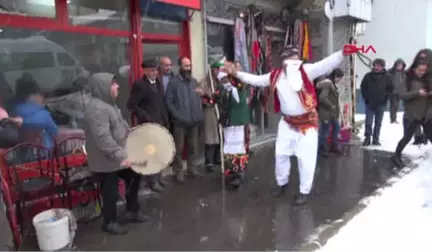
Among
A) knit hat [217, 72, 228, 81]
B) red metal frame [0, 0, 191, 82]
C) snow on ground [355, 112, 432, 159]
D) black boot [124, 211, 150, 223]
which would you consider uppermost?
red metal frame [0, 0, 191, 82]

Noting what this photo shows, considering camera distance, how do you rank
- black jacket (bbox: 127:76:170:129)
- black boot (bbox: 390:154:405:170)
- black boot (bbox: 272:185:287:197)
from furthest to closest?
black boot (bbox: 390:154:405:170) < black boot (bbox: 272:185:287:197) < black jacket (bbox: 127:76:170:129)

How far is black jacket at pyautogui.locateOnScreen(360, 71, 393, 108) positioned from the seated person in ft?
18.7

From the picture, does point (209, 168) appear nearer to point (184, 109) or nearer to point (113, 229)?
point (184, 109)

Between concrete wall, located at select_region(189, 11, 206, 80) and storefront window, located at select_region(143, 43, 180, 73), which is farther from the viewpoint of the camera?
concrete wall, located at select_region(189, 11, 206, 80)

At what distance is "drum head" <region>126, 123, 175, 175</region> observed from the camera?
12.1 ft

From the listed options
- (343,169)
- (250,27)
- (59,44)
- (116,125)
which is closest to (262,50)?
(250,27)

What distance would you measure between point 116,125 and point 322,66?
7.49 feet

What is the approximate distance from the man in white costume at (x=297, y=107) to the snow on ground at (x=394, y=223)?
0.85m

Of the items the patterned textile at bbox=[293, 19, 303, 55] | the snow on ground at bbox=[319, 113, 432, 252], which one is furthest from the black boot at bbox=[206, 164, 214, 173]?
the patterned textile at bbox=[293, 19, 303, 55]

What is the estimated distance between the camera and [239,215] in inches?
173

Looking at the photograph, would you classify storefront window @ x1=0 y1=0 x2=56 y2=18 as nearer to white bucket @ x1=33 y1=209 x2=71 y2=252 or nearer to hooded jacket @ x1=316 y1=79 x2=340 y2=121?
white bucket @ x1=33 y1=209 x2=71 y2=252

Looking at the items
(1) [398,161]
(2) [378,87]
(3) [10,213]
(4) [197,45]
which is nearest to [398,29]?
(2) [378,87]

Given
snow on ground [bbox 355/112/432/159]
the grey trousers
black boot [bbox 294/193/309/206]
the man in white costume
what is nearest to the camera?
the man in white costume

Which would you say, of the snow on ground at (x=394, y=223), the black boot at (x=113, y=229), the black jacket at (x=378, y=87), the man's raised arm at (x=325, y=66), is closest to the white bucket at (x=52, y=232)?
the black boot at (x=113, y=229)
